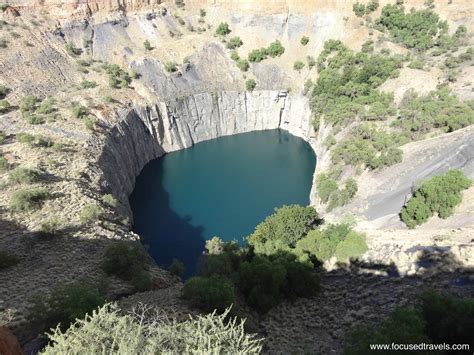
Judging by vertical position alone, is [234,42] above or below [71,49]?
above

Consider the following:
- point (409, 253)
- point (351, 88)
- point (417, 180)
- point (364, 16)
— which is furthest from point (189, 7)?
point (409, 253)

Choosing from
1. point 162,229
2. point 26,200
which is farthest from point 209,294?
point 162,229

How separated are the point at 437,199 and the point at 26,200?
88.9ft

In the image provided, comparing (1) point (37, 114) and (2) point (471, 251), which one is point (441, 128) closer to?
(2) point (471, 251)

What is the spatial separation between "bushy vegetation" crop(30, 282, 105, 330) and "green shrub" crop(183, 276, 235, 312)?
3910mm

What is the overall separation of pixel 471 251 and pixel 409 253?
9.42 feet

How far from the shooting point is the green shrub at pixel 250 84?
5834 centimetres

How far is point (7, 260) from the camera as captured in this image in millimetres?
19656

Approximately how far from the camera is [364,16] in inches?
2303

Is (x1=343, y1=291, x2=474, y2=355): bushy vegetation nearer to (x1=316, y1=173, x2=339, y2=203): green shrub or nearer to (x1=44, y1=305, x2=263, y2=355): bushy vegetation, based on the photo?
(x1=44, y1=305, x2=263, y2=355): bushy vegetation

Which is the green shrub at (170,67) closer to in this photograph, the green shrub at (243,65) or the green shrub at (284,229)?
the green shrub at (243,65)

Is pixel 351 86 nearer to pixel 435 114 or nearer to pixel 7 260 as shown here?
pixel 435 114

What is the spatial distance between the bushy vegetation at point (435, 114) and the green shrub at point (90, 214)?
2923cm

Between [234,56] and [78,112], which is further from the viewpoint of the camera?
[234,56]
